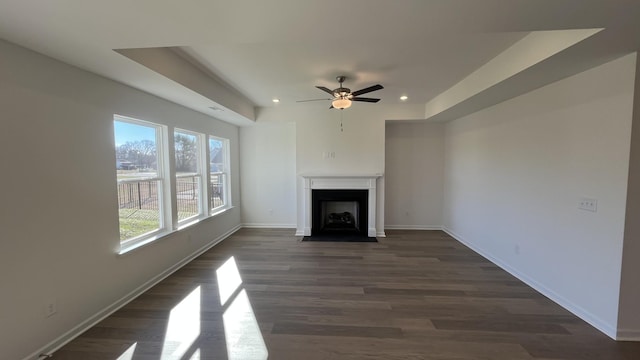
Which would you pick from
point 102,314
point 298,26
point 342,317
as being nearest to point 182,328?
point 102,314

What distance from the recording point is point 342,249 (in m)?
4.64

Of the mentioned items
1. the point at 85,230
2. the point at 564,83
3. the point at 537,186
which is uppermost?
the point at 564,83

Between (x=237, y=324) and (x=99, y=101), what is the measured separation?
2.43 metres

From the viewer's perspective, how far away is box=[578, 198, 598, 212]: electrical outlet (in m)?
2.43

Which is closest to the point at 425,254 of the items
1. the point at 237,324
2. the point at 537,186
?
the point at 537,186

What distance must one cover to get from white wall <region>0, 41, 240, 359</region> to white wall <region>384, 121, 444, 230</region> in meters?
4.64

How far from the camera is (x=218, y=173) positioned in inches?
208

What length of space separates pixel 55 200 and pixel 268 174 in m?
4.01

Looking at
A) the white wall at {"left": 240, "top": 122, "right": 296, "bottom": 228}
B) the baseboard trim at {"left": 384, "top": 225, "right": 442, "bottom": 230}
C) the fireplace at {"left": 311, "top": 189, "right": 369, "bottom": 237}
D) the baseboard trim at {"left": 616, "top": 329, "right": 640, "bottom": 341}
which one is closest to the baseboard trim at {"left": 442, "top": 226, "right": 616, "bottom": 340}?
the baseboard trim at {"left": 616, "top": 329, "right": 640, "bottom": 341}

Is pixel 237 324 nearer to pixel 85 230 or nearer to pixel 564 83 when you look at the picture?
pixel 85 230

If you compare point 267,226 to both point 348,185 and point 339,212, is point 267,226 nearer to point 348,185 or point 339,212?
point 339,212

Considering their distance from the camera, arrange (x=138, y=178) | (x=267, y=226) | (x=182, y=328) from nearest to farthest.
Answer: (x=182, y=328) → (x=138, y=178) → (x=267, y=226)

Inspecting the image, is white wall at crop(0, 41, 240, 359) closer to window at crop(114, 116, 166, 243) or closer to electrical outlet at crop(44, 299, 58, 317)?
electrical outlet at crop(44, 299, 58, 317)

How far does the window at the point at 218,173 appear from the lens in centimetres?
Answer: 504
